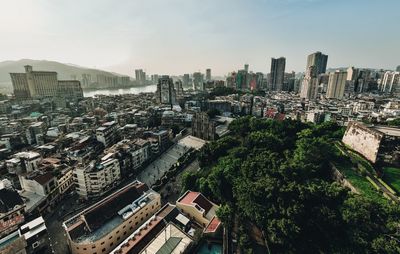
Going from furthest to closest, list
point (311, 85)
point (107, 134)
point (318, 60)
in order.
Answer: point (318, 60) < point (311, 85) < point (107, 134)

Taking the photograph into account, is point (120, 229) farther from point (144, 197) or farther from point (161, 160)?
point (161, 160)

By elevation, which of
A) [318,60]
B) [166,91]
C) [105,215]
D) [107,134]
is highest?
[318,60]

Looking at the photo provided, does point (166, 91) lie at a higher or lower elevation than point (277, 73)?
lower

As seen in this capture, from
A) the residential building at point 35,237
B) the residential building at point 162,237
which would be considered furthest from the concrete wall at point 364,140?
the residential building at point 35,237

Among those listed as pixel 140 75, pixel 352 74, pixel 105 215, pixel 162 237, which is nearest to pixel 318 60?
pixel 352 74

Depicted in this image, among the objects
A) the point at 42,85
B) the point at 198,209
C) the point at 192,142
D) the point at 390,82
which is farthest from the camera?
the point at 390,82

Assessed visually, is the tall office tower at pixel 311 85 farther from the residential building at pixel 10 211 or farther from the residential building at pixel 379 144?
the residential building at pixel 10 211

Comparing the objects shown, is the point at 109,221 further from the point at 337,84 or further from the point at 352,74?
the point at 352,74
